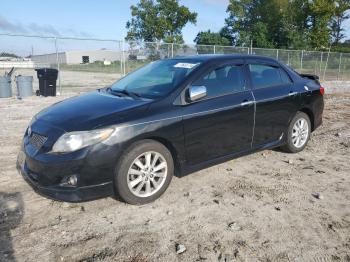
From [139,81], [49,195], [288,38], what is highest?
[288,38]

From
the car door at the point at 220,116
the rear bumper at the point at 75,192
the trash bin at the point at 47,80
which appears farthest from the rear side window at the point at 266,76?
the trash bin at the point at 47,80

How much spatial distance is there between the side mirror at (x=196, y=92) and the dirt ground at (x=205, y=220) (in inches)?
44.7

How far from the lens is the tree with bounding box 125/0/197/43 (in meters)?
52.4

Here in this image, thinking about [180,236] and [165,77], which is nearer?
[180,236]

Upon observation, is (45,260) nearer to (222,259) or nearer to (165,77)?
(222,259)

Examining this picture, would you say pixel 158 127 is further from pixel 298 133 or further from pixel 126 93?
pixel 298 133

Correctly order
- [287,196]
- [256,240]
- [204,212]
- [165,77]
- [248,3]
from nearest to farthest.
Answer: [256,240]
[204,212]
[287,196]
[165,77]
[248,3]

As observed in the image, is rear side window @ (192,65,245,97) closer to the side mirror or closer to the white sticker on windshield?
the side mirror

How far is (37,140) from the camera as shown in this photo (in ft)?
A: 12.8

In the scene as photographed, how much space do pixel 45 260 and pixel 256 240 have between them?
186 cm

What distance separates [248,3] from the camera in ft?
201

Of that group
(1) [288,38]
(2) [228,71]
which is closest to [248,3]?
(1) [288,38]

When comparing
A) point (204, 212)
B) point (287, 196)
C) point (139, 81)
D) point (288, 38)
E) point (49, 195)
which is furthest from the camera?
point (288, 38)

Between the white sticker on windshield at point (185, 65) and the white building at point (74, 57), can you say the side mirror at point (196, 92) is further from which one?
the white building at point (74, 57)
